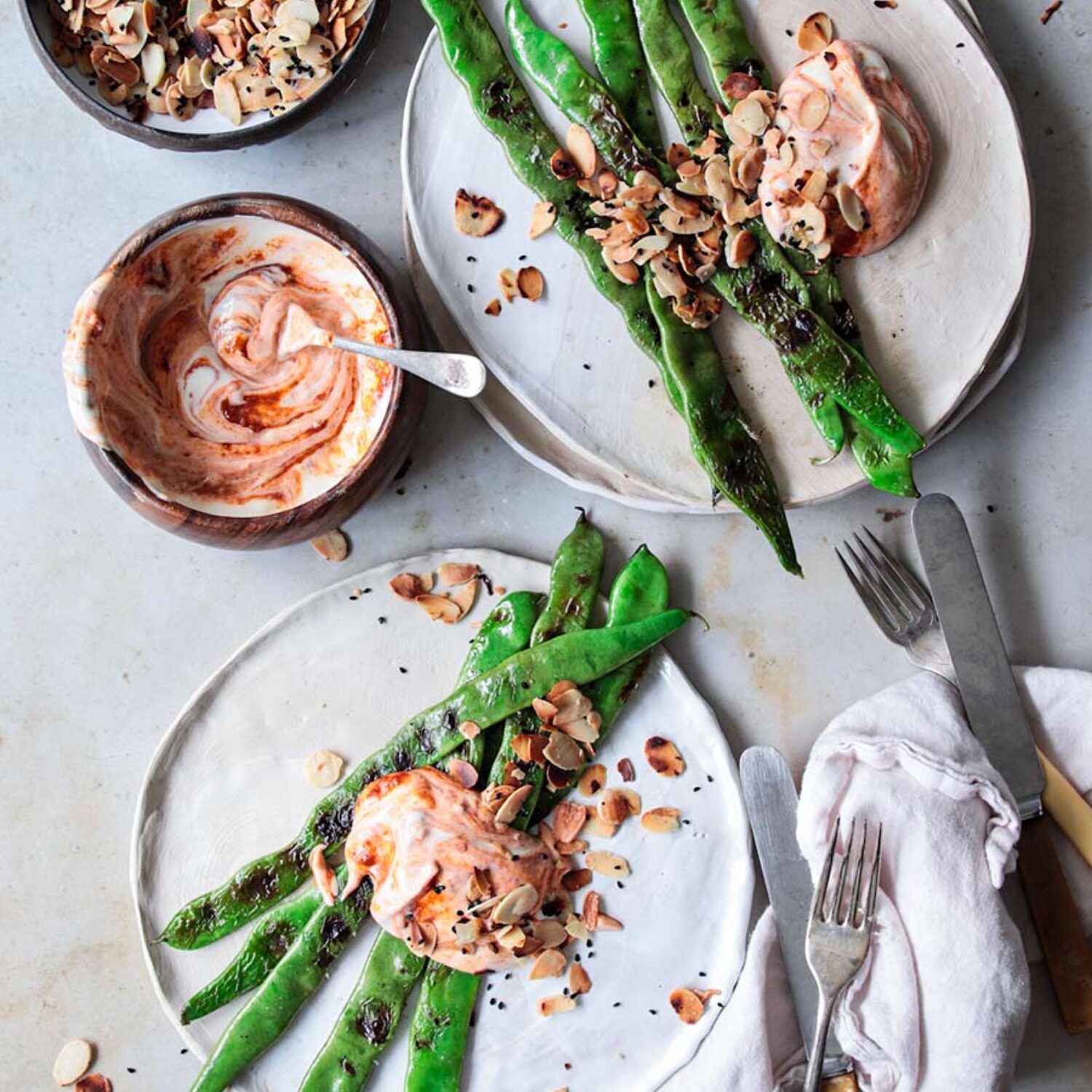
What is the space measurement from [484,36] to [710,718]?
1038 millimetres

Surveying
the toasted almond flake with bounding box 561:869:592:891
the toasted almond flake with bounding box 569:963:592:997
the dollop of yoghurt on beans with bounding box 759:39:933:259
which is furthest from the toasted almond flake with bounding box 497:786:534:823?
the dollop of yoghurt on beans with bounding box 759:39:933:259

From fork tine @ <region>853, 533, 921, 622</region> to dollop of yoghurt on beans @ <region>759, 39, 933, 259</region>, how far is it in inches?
17.9

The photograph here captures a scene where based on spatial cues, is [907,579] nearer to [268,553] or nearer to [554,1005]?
[554,1005]

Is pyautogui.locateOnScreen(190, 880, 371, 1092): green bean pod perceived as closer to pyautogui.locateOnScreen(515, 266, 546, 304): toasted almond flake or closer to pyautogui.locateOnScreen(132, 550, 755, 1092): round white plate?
pyautogui.locateOnScreen(132, 550, 755, 1092): round white plate

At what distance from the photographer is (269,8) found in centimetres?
188

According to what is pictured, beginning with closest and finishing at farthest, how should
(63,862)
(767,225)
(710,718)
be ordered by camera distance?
(767,225) → (710,718) → (63,862)

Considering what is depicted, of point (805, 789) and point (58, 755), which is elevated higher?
point (58, 755)

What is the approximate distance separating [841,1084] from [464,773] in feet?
2.28

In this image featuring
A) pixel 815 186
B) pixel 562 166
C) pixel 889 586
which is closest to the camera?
pixel 815 186

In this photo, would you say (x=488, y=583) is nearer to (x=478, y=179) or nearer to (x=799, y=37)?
(x=478, y=179)

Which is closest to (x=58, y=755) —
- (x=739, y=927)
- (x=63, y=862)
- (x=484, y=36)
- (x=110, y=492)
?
(x=63, y=862)

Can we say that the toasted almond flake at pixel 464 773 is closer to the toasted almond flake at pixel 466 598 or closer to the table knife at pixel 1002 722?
the toasted almond flake at pixel 466 598

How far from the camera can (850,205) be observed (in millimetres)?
1686

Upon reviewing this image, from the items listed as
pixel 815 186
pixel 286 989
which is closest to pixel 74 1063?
pixel 286 989
